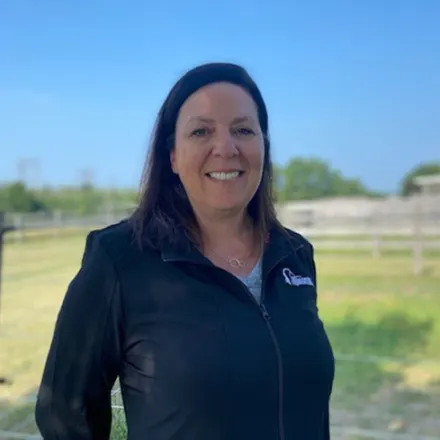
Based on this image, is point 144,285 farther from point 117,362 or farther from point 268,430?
point 268,430

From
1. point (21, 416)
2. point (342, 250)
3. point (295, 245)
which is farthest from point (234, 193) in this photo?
point (342, 250)

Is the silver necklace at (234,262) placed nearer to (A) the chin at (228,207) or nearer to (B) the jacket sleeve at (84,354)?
(A) the chin at (228,207)

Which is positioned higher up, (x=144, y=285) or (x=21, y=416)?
(x=144, y=285)

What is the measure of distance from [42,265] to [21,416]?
8156 millimetres

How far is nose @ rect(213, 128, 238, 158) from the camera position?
3.43 feet

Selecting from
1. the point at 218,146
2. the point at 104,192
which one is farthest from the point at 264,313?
the point at 104,192

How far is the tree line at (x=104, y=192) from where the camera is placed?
16.7 metres

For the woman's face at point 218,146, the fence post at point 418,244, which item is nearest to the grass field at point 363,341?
the fence post at point 418,244

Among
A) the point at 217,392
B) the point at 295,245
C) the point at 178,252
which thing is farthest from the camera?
the point at 295,245

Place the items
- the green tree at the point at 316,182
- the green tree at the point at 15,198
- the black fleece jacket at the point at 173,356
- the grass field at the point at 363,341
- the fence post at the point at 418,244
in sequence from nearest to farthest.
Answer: the black fleece jacket at the point at 173,356
the grass field at the point at 363,341
the fence post at the point at 418,244
the green tree at the point at 316,182
the green tree at the point at 15,198

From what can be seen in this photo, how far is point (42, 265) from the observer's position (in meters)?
11.3

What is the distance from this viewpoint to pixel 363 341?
Result: 514 cm

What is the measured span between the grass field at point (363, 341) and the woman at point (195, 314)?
2.37 m

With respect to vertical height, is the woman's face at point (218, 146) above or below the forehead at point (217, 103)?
below
